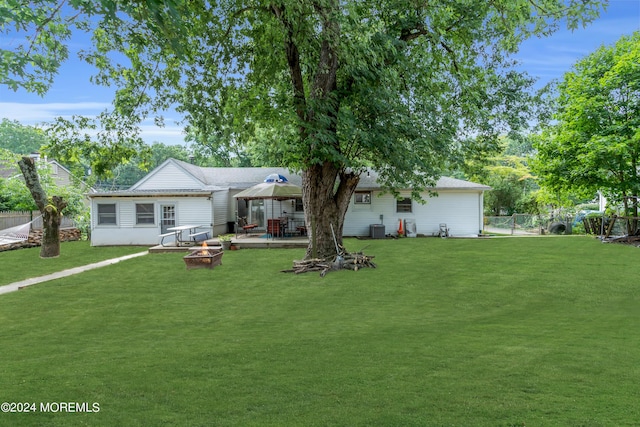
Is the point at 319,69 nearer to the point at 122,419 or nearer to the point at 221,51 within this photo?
the point at 221,51

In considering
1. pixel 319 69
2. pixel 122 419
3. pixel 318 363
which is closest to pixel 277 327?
pixel 318 363

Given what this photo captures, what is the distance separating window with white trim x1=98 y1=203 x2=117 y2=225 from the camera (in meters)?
19.8

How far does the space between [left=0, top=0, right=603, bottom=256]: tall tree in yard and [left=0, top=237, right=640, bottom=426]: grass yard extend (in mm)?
3593

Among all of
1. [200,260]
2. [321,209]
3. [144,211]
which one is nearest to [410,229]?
[321,209]

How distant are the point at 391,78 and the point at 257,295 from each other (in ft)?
22.0

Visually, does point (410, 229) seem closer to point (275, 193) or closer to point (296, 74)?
point (275, 193)

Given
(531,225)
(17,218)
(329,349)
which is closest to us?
(329,349)

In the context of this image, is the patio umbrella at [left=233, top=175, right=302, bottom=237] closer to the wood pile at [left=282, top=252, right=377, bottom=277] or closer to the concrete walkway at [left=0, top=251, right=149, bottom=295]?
the concrete walkway at [left=0, top=251, right=149, bottom=295]

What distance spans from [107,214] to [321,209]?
12278 mm

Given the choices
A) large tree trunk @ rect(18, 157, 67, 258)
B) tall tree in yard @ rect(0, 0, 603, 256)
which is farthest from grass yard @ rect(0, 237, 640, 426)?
large tree trunk @ rect(18, 157, 67, 258)

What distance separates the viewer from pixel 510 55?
1562 centimetres

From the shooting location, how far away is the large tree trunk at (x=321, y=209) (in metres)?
13.1

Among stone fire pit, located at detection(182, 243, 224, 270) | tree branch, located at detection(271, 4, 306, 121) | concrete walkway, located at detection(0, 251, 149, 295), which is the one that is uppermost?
tree branch, located at detection(271, 4, 306, 121)

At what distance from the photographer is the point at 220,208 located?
21953 millimetres
